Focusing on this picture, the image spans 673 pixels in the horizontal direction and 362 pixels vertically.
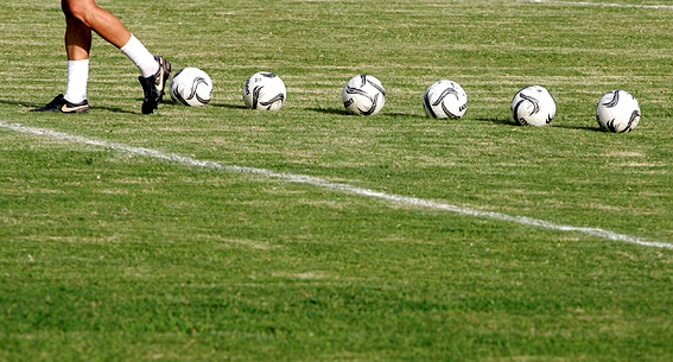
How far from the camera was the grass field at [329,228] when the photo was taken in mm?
6059

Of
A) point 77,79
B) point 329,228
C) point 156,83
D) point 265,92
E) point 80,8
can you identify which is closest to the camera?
point 329,228

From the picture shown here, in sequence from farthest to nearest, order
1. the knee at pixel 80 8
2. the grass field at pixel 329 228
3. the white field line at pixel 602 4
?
1. the white field line at pixel 602 4
2. the knee at pixel 80 8
3. the grass field at pixel 329 228

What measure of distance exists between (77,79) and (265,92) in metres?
1.88

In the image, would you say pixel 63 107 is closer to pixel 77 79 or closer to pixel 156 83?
pixel 77 79

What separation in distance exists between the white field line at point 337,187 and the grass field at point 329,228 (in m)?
0.05

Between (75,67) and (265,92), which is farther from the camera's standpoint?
(265,92)

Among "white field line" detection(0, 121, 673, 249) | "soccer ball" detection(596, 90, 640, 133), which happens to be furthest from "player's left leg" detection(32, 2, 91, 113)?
"soccer ball" detection(596, 90, 640, 133)

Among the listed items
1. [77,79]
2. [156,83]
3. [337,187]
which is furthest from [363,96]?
[337,187]

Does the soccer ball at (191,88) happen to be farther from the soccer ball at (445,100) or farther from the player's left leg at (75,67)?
the soccer ball at (445,100)

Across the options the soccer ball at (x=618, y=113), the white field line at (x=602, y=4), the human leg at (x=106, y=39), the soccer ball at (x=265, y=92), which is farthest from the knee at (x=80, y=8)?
the white field line at (x=602, y=4)

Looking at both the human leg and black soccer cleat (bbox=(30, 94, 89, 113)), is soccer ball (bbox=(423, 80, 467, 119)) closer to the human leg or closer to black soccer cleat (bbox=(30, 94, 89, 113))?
the human leg

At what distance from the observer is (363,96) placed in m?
13.1

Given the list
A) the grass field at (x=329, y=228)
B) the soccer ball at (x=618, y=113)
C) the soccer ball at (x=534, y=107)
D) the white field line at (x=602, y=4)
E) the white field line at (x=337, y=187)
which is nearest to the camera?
the grass field at (x=329, y=228)

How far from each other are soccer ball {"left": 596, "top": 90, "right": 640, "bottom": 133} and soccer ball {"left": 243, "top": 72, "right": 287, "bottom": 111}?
3.22m
